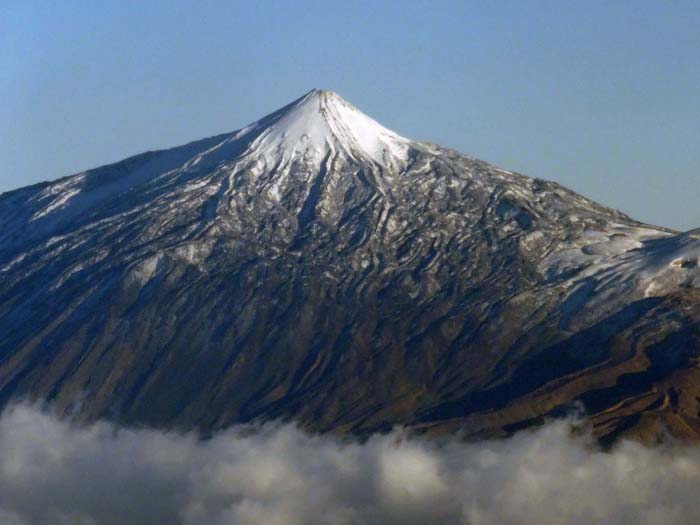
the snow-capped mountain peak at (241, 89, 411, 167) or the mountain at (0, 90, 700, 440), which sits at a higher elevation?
the snow-capped mountain peak at (241, 89, 411, 167)

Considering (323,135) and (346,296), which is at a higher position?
(323,135)

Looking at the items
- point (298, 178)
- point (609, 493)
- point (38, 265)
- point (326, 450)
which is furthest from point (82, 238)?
point (609, 493)

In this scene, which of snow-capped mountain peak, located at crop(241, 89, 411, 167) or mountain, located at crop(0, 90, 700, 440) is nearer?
mountain, located at crop(0, 90, 700, 440)

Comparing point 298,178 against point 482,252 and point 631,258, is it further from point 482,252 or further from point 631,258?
point 631,258

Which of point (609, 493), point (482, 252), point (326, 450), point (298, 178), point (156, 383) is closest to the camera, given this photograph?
point (609, 493)
